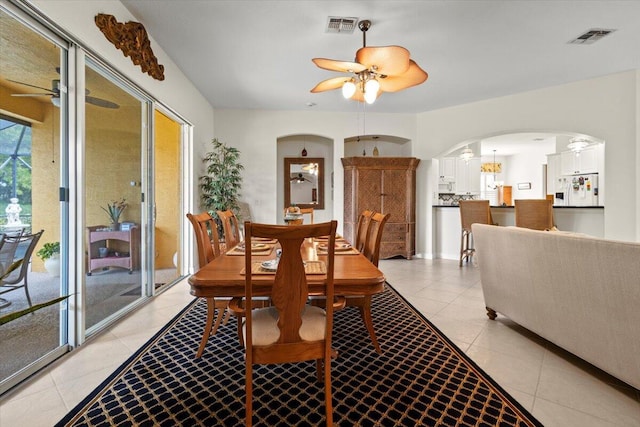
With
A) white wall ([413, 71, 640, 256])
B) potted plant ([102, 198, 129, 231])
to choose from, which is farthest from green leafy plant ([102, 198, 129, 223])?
white wall ([413, 71, 640, 256])

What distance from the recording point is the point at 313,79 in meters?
4.25

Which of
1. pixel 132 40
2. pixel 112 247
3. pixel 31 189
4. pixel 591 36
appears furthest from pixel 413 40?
pixel 112 247

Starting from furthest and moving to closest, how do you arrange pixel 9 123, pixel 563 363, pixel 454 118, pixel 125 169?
pixel 454 118 < pixel 125 169 < pixel 563 363 < pixel 9 123

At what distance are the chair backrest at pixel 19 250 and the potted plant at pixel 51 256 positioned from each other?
0.29 feet

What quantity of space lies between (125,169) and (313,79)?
2.61m

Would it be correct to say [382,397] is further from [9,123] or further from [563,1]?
[563,1]

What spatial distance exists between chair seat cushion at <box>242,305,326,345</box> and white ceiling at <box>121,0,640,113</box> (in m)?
2.55

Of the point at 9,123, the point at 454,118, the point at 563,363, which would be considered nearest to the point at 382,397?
the point at 563,363

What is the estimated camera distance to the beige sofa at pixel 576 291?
5.07 ft

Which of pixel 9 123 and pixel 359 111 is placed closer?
pixel 9 123

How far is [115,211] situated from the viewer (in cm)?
285

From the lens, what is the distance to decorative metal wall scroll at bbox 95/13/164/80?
2.41 metres

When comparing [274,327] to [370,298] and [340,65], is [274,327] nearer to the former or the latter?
[370,298]

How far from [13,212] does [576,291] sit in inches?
131
